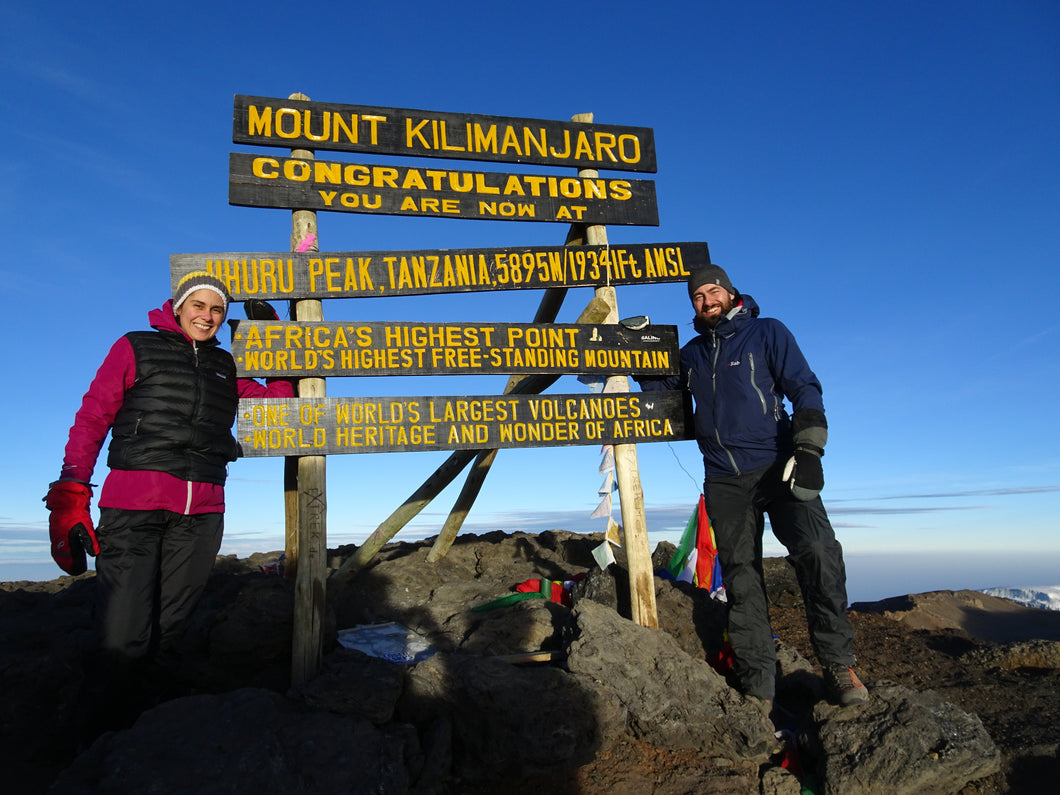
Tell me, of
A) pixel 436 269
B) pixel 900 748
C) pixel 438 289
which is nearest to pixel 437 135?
pixel 436 269

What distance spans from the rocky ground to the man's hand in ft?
4.51

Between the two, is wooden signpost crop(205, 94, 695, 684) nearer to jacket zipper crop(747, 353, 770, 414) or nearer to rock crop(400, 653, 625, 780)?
rock crop(400, 653, 625, 780)

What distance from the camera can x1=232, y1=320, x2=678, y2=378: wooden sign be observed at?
4.98 m

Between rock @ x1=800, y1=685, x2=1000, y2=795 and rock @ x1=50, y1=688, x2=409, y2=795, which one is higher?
rock @ x1=50, y1=688, x2=409, y2=795

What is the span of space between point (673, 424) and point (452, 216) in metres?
2.55

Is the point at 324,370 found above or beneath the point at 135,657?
above

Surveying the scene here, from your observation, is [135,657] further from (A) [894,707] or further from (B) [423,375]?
(A) [894,707]

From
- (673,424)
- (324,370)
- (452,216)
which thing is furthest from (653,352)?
(324,370)

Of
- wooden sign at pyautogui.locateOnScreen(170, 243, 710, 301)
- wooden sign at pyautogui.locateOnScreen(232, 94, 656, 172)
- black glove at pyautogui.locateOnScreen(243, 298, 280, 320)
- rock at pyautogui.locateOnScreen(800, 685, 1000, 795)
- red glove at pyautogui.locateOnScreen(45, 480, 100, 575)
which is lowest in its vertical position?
rock at pyautogui.locateOnScreen(800, 685, 1000, 795)

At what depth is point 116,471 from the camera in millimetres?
3857

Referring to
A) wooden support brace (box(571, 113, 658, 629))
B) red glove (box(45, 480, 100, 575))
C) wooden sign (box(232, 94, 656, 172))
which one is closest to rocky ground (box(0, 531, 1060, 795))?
wooden support brace (box(571, 113, 658, 629))

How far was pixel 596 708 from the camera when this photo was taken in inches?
168

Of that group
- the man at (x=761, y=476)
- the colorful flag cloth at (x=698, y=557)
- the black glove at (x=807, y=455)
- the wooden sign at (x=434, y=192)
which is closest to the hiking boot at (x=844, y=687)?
the man at (x=761, y=476)

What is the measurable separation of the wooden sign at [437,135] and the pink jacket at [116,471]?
2214mm
